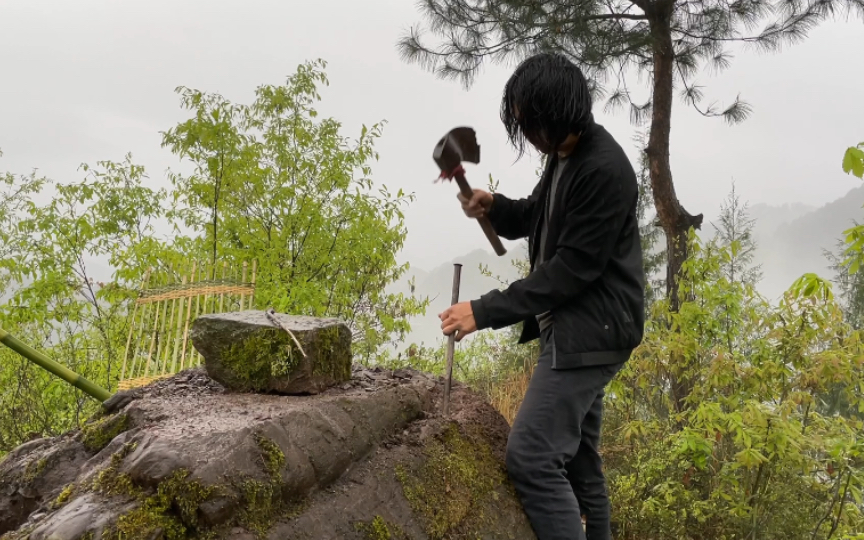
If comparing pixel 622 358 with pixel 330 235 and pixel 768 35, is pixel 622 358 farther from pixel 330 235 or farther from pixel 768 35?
pixel 768 35

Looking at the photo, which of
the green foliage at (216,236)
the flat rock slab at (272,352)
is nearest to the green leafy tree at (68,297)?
the green foliage at (216,236)

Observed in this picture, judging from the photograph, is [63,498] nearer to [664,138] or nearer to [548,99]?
[548,99]

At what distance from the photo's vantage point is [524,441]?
6.77 feet

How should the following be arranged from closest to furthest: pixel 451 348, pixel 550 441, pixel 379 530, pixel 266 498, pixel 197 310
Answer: pixel 266 498 < pixel 379 530 < pixel 550 441 < pixel 451 348 < pixel 197 310

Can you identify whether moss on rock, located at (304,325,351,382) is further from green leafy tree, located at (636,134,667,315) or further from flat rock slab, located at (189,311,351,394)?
green leafy tree, located at (636,134,667,315)

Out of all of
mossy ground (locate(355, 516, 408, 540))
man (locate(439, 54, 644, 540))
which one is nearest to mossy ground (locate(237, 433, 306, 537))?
mossy ground (locate(355, 516, 408, 540))

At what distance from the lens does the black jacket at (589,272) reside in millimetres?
1956

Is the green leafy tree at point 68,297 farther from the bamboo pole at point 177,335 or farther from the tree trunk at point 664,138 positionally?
the tree trunk at point 664,138

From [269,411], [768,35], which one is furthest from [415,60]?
[269,411]

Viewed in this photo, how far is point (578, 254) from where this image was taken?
196cm

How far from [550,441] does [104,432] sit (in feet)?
5.08

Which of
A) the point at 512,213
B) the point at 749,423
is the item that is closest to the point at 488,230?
the point at 512,213

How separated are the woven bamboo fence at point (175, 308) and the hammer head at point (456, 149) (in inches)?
83.9

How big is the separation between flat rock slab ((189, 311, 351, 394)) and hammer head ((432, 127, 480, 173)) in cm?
77
